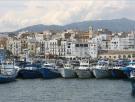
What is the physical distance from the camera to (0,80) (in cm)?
5591

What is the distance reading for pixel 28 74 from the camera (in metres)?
66.5

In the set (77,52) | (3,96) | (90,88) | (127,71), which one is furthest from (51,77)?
(77,52)

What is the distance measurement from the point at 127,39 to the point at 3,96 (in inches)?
3745

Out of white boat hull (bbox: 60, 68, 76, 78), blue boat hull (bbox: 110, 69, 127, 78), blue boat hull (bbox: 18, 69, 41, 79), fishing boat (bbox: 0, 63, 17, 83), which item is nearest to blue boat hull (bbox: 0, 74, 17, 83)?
fishing boat (bbox: 0, 63, 17, 83)

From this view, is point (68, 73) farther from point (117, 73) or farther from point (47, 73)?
point (117, 73)

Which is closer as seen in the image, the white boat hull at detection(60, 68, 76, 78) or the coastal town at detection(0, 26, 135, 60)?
the white boat hull at detection(60, 68, 76, 78)

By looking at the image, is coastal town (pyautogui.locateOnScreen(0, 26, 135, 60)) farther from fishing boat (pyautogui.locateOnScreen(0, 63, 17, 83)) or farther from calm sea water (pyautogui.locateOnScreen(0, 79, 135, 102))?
calm sea water (pyautogui.locateOnScreen(0, 79, 135, 102))

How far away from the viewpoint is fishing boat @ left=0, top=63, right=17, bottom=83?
2247 inches

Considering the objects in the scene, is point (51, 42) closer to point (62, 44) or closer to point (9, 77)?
point (62, 44)

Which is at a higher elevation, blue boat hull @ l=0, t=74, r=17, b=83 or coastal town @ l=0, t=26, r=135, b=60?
coastal town @ l=0, t=26, r=135, b=60

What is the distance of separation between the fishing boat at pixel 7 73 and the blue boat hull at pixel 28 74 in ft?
5.51

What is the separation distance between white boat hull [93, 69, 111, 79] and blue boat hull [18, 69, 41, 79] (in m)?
7.41

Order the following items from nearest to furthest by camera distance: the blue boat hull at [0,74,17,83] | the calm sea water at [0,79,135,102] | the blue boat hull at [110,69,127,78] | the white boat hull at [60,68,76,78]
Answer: the calm sea water at [0,79,135,102]
the blue boat hull at [0,74,17,83]
the blue boat hull at [110,69,127,78]
the white boat hull at [60,68,76,78]

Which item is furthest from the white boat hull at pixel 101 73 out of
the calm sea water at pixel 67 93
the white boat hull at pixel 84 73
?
the calm sea water at pixel 67 93
